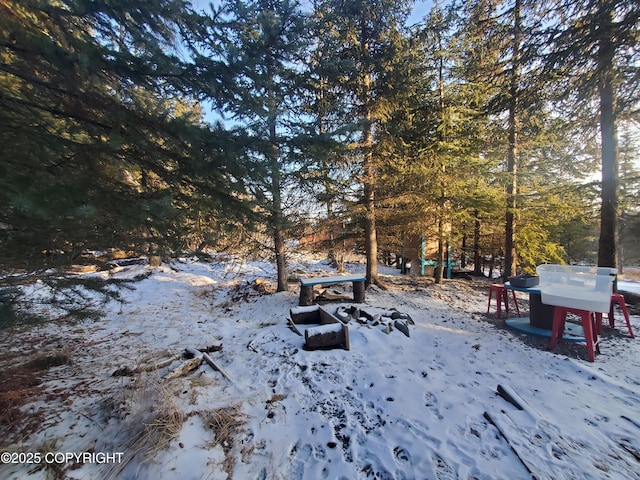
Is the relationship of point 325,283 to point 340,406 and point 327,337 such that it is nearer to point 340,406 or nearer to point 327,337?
point 327,337

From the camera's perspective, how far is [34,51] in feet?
6.50

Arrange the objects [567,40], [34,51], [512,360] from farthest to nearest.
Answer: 1. [567,40]
2. [512,360]
3. [34,51]

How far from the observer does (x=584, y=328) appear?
3947mm

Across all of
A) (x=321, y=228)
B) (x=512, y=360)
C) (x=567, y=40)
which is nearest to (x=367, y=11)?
(x=567, y=40)

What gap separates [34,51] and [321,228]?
269 inches

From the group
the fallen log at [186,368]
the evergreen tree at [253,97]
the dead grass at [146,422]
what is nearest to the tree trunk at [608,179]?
the evergreen tree at [253,97]

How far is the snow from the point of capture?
7.00 ft

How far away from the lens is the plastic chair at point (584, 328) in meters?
3.88

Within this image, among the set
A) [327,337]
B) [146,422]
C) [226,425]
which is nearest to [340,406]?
[226,425]

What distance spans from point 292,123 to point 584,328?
21.6 feet

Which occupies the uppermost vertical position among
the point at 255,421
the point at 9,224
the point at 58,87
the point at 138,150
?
the point at 58,87

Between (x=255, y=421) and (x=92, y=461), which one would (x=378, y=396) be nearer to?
(x=255, y=421)

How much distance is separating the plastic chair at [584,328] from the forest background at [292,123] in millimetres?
3186

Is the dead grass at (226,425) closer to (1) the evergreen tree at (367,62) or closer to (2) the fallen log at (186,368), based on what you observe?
(2) the fallen log at (186,368)
